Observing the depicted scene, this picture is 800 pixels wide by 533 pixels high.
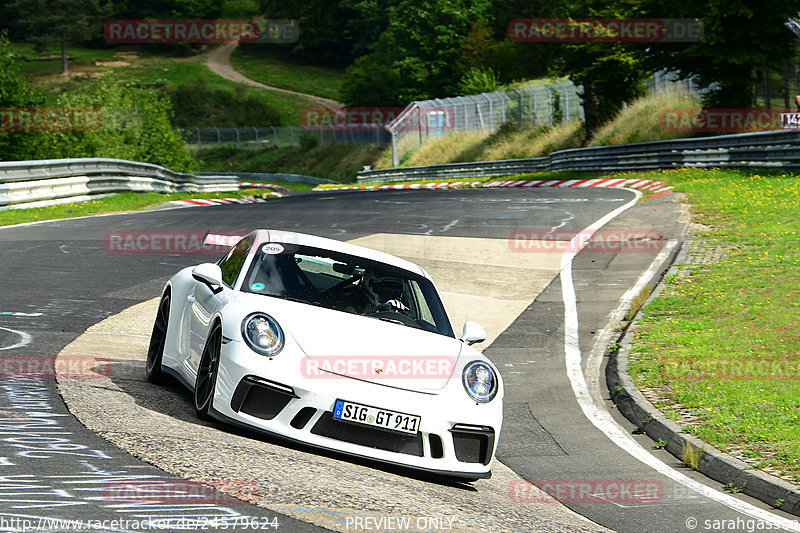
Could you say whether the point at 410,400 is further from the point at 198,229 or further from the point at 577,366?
the point at 198,229

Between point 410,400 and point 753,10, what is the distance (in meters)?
30.7

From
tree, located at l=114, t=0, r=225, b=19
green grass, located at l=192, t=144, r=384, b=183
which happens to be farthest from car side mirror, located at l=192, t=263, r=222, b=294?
tree, located at l=114, t=0, r=225, b=19

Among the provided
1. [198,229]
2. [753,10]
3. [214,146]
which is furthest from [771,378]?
[214,146]

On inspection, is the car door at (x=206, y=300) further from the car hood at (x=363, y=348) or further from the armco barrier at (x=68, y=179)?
the armco barrier at (x=68, y=179)

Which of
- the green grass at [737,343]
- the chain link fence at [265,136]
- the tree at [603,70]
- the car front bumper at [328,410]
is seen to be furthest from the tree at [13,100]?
the chain link fence at [265,136]

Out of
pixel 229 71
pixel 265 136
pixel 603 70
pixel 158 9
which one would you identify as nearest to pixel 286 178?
pixel 265 136

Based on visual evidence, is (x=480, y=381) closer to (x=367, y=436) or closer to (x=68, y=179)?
(x=367, y=436)

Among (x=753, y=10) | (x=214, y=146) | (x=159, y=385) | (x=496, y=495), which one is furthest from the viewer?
(x=214, y=146)

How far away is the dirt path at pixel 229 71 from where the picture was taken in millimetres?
120625

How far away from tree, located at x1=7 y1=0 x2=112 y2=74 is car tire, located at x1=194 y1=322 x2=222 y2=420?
12159 cm

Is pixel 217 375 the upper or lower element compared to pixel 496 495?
upper

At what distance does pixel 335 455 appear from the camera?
637 centimetres

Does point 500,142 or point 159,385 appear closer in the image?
point 159,385

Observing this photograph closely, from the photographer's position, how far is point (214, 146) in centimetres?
9550
